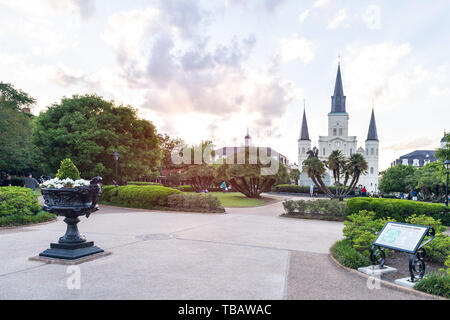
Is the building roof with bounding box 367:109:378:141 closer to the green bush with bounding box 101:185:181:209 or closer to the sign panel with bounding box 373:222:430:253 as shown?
the green bush with bounding box 101:185:181:209

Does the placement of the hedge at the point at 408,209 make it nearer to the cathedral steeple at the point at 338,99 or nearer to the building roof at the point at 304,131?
the building roof at the point at 304,131

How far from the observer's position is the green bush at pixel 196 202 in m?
18.0

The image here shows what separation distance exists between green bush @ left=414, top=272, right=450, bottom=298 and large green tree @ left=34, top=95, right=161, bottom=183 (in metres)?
22.5

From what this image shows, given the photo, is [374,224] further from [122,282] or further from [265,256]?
[122,282]

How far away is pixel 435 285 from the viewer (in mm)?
5078

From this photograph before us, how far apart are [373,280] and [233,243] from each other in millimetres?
4244

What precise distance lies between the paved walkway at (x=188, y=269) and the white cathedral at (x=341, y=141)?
79954mm

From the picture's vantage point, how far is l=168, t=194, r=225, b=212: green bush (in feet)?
59.1

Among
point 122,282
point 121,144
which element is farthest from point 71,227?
point 121,144

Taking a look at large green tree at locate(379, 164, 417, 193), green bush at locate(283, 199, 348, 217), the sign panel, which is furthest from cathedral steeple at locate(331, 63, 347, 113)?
the sign panel

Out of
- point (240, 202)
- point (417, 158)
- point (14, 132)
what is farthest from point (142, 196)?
point (417, 158)

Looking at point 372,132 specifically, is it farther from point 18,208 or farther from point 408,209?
point 18,208

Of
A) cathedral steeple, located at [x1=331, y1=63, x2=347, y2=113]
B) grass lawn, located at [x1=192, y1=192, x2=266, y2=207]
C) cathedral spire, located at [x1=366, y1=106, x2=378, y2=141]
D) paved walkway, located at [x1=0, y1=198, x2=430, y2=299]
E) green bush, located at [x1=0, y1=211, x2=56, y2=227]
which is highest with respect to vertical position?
cathedral steeple, located at [x1=331, y1=63, x2=347, y2=113]

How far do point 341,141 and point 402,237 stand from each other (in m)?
90.4
